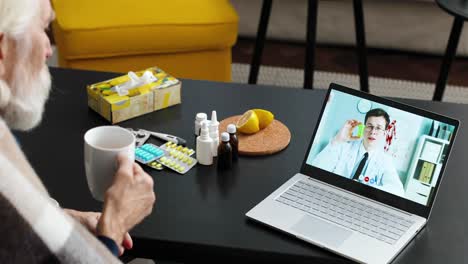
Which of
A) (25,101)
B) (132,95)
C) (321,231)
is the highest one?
(25,101)

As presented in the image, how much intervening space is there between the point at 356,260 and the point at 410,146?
270 mm

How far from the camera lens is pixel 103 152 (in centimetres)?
132

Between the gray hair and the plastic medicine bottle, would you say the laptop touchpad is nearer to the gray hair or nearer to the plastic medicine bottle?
the plastic medicine bottle

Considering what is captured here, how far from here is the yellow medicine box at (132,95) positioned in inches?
68.2

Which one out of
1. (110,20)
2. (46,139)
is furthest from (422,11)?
(46,139)

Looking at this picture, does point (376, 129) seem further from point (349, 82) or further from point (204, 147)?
point (349, 82)

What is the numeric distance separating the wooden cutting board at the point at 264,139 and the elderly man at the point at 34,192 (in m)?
0.35

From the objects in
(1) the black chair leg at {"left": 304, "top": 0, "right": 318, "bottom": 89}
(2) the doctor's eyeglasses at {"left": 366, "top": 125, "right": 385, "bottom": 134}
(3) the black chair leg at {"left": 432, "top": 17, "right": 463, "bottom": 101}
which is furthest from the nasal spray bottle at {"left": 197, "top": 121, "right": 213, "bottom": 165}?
(3) the black chair leg at {"left": 432, "top": 17, "right": 463, "bottom": 101}

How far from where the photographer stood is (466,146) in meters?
1.68

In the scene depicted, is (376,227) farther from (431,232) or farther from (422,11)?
(422,11)

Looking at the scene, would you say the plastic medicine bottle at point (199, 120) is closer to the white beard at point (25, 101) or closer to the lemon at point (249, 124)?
the lemon at point (249, 124)

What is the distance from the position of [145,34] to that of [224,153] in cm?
104

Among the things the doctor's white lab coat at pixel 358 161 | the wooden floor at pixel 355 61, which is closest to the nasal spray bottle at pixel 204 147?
the doctor's white lab coat at pixel 358 161

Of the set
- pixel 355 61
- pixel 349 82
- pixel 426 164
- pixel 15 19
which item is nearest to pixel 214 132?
pixel 426 164
